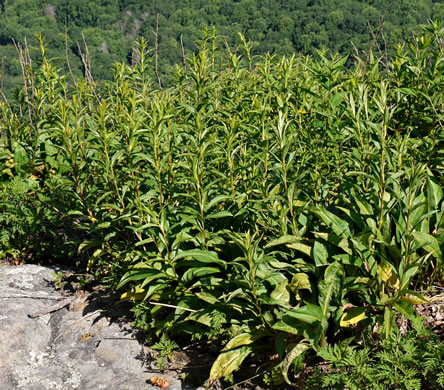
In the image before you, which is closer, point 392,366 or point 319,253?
point 392,366

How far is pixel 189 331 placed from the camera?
369 centimetres

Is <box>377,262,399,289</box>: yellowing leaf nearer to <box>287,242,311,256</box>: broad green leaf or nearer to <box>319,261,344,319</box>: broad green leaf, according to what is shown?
<box>319,261,344,319</box>: broad green leaf

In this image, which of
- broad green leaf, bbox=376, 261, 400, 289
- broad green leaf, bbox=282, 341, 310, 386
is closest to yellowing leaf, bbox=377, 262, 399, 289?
broad green leaf, bbox=376, 261, 400, 289

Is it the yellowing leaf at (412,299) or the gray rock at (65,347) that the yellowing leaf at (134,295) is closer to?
the gray rock at (65,347)

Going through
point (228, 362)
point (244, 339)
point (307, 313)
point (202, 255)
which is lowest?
point (228, 362)

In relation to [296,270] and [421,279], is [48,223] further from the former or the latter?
[421,279]

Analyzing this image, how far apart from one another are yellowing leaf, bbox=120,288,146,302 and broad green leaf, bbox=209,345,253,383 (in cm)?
86

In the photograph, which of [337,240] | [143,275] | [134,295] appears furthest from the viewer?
[134,295]

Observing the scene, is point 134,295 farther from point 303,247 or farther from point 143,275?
point 303,247

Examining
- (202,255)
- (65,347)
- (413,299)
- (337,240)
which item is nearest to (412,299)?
(413,299)

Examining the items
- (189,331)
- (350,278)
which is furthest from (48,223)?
(350,278)

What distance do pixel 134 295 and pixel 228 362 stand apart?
1.01m

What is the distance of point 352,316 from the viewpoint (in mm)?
3332

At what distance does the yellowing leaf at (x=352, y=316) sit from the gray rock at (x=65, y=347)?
4.20 ft
